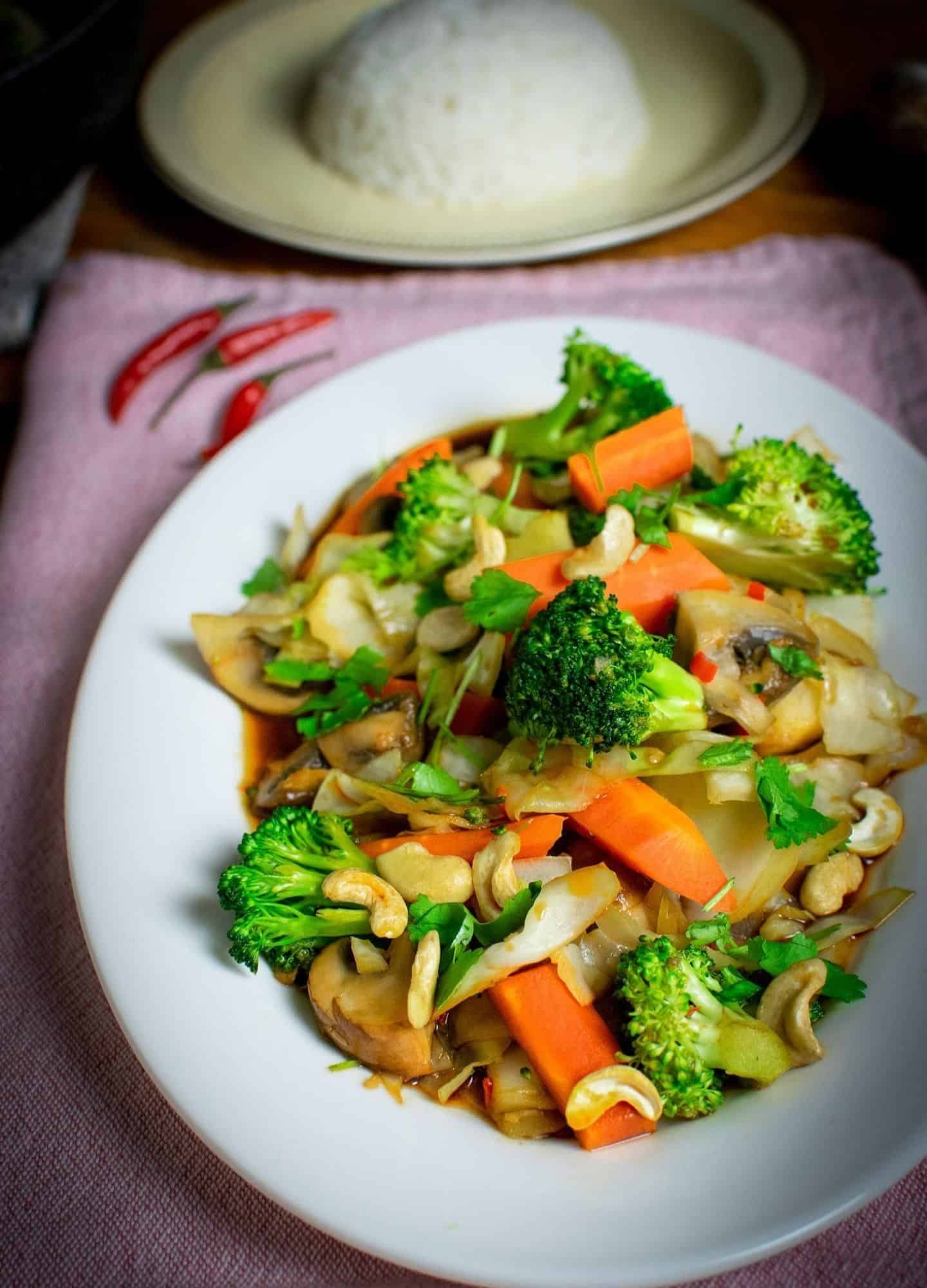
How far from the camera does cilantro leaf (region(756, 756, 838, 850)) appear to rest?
211 cm

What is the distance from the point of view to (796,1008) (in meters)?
1.99

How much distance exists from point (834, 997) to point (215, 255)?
3.56 m

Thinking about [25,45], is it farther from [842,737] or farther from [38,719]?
[842,737]

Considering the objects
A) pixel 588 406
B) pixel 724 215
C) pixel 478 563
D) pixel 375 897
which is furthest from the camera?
pixel 724 215

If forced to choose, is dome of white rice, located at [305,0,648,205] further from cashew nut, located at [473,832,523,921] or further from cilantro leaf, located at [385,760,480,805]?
cashew nut, located at [473,832,523,921]

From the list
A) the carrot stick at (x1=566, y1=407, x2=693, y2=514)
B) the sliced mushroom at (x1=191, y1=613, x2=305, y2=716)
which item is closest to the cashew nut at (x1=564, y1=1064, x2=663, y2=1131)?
the sliced mushroom at (x1=191, y1=613, x2=305, y2=716)

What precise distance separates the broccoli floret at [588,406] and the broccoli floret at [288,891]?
4.12 ft

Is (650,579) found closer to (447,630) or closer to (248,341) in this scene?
(447,630)

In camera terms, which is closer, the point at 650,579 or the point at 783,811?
the point at 783,811

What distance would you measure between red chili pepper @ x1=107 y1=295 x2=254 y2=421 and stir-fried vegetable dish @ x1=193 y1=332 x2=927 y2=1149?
1118 millimetres

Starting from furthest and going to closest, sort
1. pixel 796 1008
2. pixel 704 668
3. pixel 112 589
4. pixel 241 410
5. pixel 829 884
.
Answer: pixel 241 410 < pixel 112 589 < pixel 704 668 < pixel 829 884 < pixel 796 1008

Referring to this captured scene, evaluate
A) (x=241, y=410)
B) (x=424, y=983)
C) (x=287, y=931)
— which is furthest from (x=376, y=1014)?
(x=241, y=410)

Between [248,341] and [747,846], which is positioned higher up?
[248,341]

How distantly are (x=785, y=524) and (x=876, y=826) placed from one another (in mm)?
745
